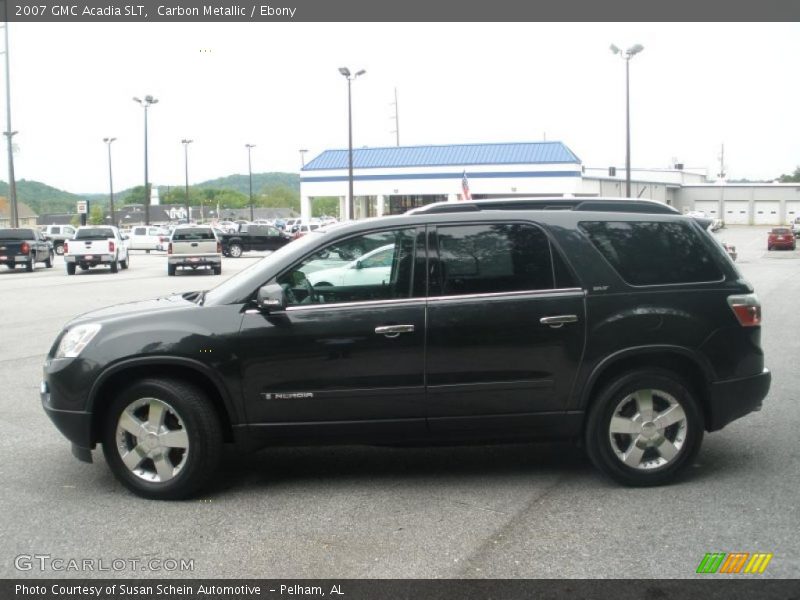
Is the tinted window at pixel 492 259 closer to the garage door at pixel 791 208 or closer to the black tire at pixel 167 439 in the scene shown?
the black tire at pixel 167 439

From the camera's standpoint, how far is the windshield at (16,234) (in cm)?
3319

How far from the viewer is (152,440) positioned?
5402 mm

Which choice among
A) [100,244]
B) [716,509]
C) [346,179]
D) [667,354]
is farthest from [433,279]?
[346,179]

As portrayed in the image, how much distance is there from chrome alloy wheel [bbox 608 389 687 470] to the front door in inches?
50.8

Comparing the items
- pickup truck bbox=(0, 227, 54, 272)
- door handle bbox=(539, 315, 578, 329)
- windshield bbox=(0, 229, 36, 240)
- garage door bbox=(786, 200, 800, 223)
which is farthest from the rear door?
garage door bbox=(786, 200, 800, 223)

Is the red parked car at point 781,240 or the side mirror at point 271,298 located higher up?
the red parked car at point 781,240

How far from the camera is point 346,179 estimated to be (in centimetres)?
6347

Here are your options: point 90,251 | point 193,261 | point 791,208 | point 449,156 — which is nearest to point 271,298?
point 193,261

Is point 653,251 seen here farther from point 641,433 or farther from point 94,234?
point 94,234

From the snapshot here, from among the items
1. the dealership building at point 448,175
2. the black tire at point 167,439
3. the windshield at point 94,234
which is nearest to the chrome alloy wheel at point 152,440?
the black tire at point 167,439

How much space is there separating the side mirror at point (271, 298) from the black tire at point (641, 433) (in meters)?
2.13

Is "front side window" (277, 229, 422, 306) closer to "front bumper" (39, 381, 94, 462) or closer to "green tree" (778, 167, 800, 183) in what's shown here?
"front bumper" (39, 381, 94, 462)

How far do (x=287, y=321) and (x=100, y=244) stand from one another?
27852 mm

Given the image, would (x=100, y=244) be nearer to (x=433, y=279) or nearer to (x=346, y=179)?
(x=433, y=279)
